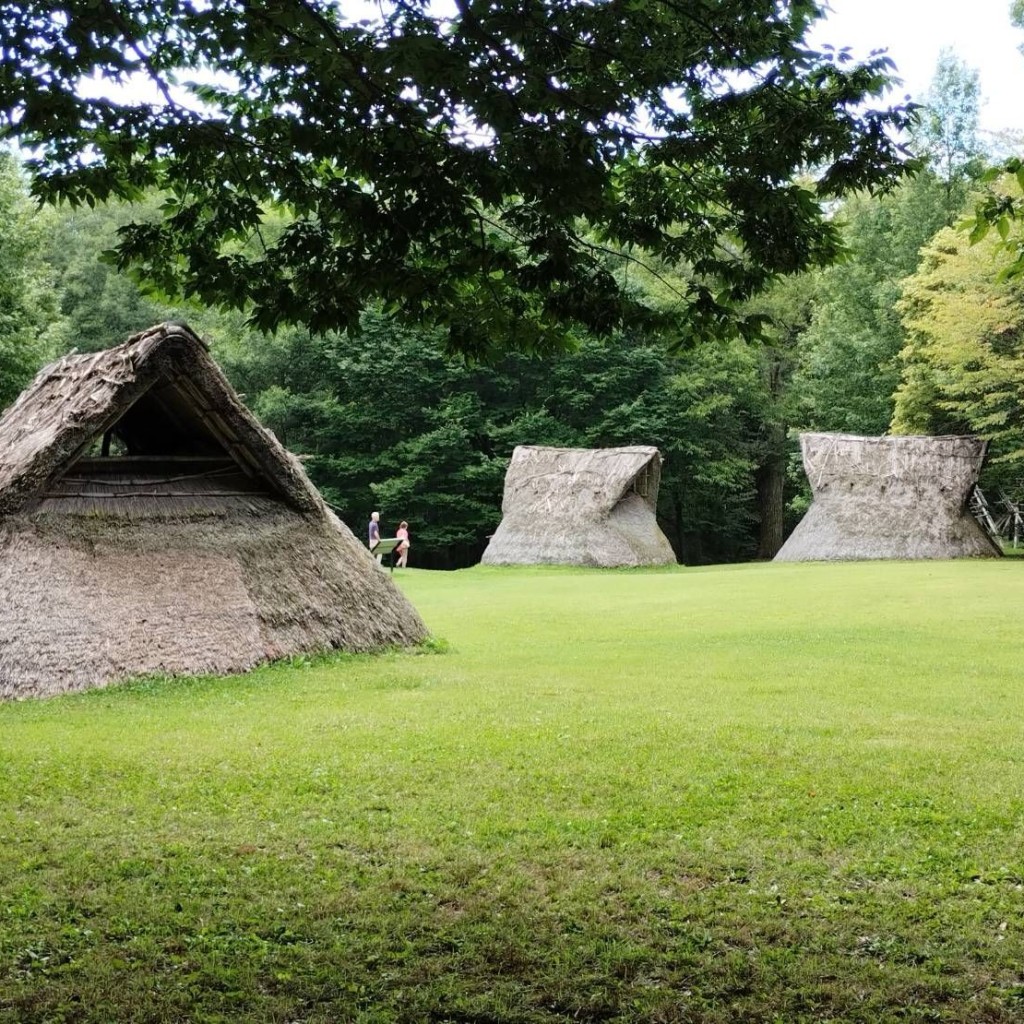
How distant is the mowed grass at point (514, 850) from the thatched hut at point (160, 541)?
603 millimetres

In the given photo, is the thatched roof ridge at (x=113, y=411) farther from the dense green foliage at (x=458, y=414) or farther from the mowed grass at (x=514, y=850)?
the dense green foliage at (x=458, y=414)

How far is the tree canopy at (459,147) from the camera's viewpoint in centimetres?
541

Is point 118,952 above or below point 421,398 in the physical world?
below

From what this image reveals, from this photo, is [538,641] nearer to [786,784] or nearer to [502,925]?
[786,784]

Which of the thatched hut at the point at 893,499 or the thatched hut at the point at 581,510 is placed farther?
the thatched hut at the point at 581,510

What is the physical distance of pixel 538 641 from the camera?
1597 cm

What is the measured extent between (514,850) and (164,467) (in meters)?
8.49

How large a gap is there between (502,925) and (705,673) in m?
7.70

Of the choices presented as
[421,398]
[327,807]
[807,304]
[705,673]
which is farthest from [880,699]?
[807,304]

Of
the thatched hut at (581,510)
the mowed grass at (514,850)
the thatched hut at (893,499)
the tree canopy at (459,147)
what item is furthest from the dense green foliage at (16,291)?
the tree canopy at (459,147)

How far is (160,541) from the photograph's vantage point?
12.3m

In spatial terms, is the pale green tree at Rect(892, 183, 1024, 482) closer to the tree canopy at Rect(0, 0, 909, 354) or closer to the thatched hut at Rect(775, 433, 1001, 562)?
the thatched hut at Rect(775, 433, 1001, 562)

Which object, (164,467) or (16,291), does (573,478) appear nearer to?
(16,291)

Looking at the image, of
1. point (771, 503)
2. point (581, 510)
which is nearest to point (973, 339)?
point (581, 510)
